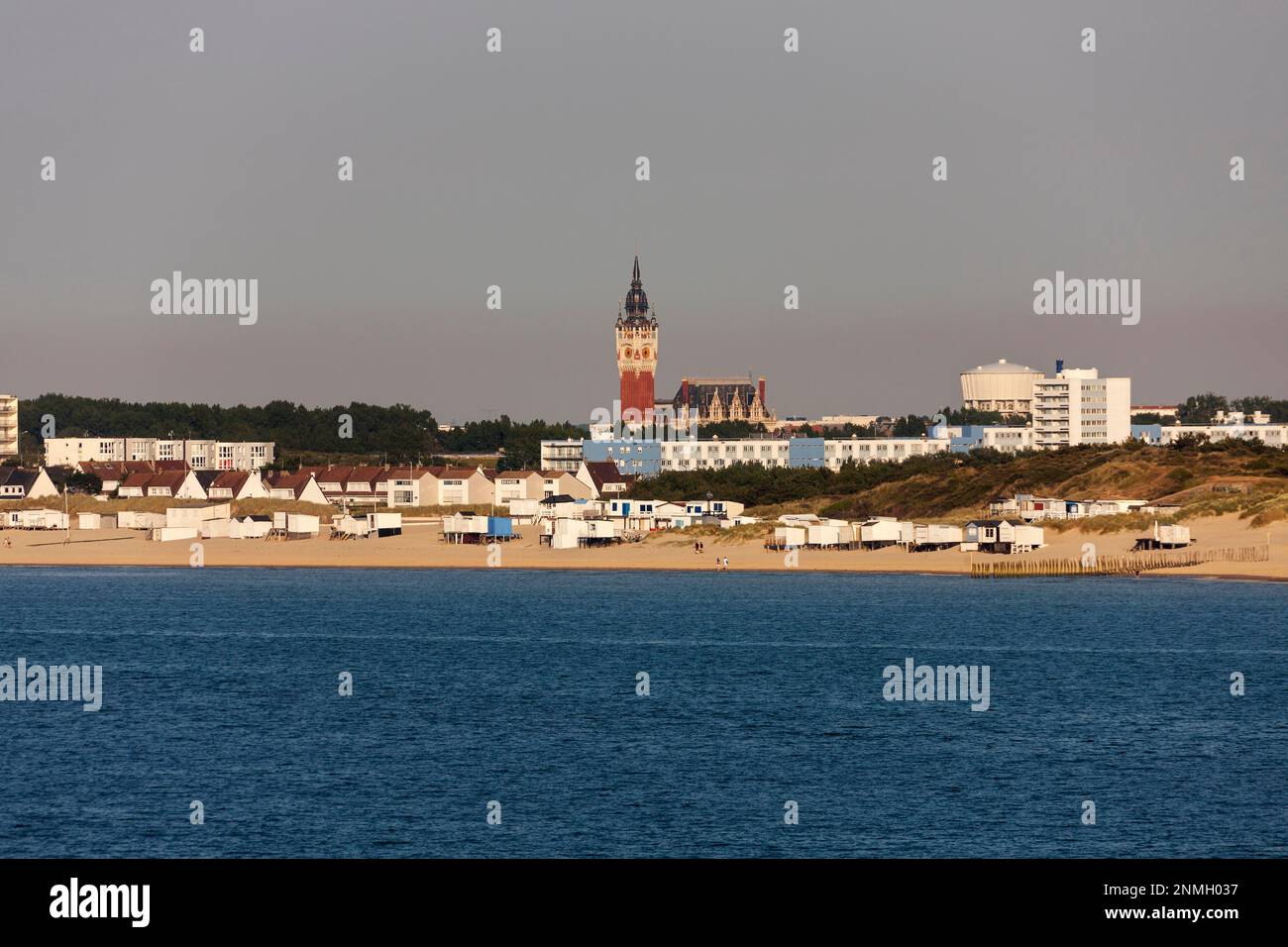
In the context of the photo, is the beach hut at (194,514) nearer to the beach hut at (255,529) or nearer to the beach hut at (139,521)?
the beach hut at (139,521)

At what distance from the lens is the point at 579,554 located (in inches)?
5463

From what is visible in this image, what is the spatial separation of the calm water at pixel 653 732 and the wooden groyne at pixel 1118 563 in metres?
13.0

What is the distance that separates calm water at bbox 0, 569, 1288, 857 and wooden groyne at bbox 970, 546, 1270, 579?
42.8 ft

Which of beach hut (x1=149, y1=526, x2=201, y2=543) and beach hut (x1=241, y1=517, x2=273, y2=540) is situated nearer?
beach hut (x1=149, y1=526, x2=201, y2=543)

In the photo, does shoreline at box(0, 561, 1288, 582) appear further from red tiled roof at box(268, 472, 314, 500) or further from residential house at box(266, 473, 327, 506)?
red tiled roof at box(268, 472, 314, 500)

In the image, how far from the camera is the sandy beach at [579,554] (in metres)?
122

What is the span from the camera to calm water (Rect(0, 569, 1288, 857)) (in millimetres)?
39938

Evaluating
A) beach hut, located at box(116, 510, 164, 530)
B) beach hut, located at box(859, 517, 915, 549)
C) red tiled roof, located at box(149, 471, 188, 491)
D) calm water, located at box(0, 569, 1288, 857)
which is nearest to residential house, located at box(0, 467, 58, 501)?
red tiled roof, located at box(149, 471, 188, 491)

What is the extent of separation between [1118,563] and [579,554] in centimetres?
4350

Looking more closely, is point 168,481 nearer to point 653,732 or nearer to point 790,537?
point 790,537

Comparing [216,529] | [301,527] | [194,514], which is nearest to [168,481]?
[194,514]

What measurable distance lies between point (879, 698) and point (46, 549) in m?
103

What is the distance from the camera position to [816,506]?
162 meters
